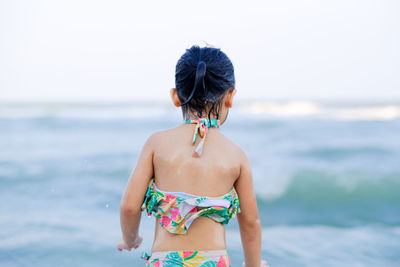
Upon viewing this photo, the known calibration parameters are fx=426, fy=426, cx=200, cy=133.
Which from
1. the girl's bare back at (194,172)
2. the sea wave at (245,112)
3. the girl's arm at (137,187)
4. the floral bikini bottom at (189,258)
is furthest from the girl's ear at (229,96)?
the sea wave at (245,112)

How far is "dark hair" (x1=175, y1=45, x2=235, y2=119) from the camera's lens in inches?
62.2

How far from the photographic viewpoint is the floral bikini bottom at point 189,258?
1529 mm

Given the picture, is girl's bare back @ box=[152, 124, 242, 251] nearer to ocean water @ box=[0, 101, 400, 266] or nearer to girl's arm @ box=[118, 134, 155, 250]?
girl's arm @ box=[118, 134, 155, 250]

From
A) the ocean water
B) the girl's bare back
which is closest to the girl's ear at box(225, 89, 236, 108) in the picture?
the girl's bare back

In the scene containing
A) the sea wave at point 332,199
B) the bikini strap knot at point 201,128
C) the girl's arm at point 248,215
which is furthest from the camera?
the sea wave at point 332,199

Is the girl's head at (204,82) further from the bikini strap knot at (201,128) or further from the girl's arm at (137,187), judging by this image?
the girl's arm at (137,187)

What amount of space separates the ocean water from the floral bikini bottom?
52.3 inches

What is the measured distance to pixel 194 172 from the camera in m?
1.54

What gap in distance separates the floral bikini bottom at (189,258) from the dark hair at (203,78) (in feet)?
1.67

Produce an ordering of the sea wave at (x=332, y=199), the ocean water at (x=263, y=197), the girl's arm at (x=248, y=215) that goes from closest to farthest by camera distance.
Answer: the girl's arm at (x=248, y=215) < the ocean water at (x=263, y=197) < the sea wave at (x=332, y=199)

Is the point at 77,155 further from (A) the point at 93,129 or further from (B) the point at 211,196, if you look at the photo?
(B) the point at 211,196

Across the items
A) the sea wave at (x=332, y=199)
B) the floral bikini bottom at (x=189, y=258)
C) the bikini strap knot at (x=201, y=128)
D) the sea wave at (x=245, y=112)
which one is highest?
the bikini strap knot at (x=201, y=128)

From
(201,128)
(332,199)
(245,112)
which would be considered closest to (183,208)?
(201,128)

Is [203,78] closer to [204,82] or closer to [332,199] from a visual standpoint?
[204,82]
